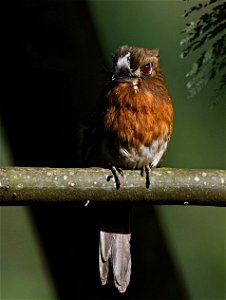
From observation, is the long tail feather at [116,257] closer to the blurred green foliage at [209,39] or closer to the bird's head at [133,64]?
the bird's head at [133,64]

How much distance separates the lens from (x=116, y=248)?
2.40 m

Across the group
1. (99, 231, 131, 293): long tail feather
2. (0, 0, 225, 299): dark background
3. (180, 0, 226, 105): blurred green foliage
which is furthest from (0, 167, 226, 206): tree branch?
(0, 0, 225, 299): dark background

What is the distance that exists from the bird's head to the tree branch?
46 centimetres

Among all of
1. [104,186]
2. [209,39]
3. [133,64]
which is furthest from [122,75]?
[209,39]

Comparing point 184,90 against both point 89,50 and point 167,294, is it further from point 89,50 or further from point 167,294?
point 167,294

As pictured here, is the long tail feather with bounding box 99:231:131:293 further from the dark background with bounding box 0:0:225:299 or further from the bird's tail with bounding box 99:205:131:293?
the dark background with bounding box 0:0:225:299

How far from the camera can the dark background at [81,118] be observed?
2602 mm

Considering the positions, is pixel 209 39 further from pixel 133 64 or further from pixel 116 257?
pixel 116 257

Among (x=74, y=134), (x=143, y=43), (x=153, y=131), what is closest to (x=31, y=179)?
(x=153, y=131)

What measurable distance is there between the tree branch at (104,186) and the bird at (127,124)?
1.42ft

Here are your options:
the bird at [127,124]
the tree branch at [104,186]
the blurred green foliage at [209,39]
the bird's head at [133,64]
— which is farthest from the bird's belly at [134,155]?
the blurred green foliage at [209,39]

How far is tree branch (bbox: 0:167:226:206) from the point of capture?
1694 millimetres

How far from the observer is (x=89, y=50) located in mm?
2590

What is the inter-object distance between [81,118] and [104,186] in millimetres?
884
